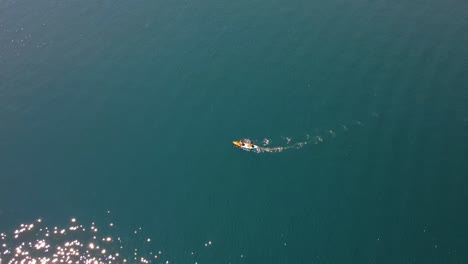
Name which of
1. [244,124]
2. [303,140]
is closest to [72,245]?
[244,124]

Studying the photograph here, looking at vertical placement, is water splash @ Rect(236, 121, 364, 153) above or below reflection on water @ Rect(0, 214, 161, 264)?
above

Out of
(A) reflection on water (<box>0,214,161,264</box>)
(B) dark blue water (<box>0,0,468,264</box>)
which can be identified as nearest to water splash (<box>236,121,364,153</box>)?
(B) dark blue water (<box>0,0,468,264</box>)

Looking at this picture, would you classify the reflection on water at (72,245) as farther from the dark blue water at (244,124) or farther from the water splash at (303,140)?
the water splash at (303,140)

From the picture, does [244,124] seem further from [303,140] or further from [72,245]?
[72,245]

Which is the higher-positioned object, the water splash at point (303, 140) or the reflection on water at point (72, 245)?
the water splash at point (303, 140)

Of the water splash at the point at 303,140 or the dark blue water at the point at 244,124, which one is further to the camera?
the water splash at the point at 303,140

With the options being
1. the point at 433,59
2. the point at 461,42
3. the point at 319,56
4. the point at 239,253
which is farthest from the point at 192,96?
the point at 461,42

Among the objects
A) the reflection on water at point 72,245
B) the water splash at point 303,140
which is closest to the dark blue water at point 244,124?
the water splash at point 303,140

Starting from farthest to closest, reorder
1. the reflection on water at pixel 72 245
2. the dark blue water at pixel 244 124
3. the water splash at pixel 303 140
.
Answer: the water splash at pixel 303 140 < the dark blue water at pixel 244 124 < the reflection on water at pixel 72 245

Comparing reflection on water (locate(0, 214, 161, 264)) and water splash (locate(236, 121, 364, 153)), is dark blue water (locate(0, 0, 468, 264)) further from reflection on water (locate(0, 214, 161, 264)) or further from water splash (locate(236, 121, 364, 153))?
reflection on water (locate(0, 214, 161, 264))
